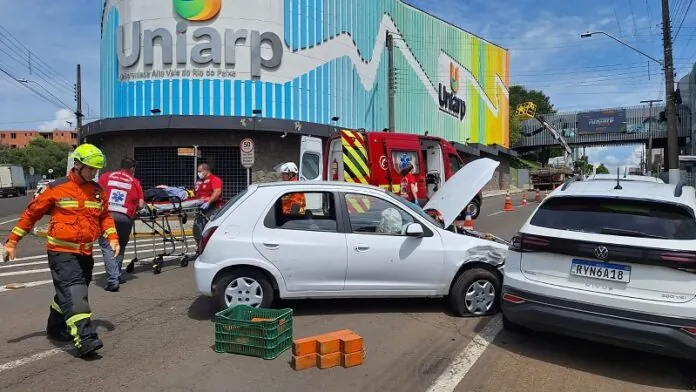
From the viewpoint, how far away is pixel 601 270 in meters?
4.60

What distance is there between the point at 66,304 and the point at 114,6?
20156mm

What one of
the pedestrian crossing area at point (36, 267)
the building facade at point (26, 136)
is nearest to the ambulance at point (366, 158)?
the pedestrian crossing area at point (36, 267)

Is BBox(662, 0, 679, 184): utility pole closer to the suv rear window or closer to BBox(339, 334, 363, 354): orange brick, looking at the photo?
the suv rear window

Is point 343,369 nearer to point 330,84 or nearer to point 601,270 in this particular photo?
point 601,270

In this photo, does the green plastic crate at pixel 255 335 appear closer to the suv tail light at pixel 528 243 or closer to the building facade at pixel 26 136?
the suv tail light at pixel 528 243

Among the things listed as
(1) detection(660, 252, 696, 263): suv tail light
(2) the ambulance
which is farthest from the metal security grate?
(1) detection(660, 252, 696, 263): suv tail light

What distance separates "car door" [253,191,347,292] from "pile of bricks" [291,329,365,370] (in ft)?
4.29

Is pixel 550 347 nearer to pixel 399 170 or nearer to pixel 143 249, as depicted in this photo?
pixel 399 170

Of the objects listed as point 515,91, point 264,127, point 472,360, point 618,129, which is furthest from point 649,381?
point 515,91

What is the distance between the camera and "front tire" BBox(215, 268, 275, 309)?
5996mm

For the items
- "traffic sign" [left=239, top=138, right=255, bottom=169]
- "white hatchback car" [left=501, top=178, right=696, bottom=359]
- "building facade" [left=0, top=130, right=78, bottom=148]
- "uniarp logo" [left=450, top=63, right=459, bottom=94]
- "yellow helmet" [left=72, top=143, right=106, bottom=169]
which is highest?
"building facade" [left=0, top=130, right=78, bottom=148]

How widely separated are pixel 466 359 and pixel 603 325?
118 cm

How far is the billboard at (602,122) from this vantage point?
68.0 metres

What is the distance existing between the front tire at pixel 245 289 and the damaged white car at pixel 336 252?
1 centimetres
